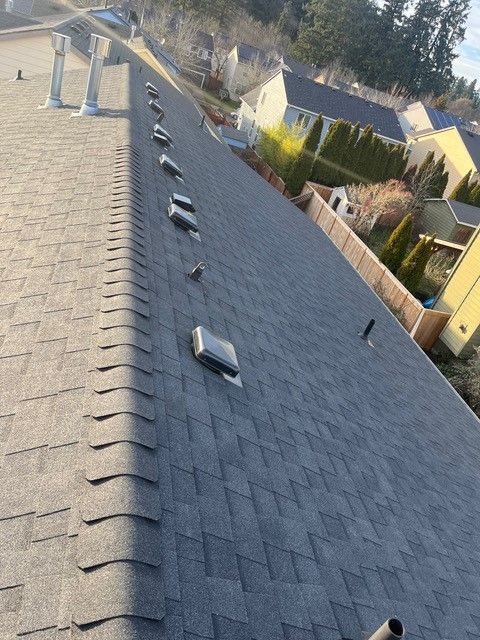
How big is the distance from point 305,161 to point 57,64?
80.8 ft

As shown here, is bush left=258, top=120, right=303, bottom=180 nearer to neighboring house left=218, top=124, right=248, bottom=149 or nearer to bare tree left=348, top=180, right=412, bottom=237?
neighboring house left=218, top=124, right=248, bottom=149

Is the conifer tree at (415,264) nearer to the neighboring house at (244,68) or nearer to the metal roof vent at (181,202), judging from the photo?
the metal roof vent at (181,202)

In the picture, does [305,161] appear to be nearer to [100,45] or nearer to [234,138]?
[234,138]

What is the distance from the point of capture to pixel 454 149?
43969mm

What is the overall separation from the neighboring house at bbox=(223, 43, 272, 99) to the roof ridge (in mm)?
69730

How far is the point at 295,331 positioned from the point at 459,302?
1651 cm

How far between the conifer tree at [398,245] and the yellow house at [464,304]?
10.3 ft

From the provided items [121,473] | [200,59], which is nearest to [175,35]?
[200,59]

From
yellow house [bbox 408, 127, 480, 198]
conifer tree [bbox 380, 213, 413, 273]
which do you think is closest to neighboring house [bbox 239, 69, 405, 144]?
yellow house [bbox 408, 127, 480, 198]

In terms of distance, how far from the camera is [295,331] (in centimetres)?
792

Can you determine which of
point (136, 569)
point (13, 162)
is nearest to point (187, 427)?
point (136, 569)

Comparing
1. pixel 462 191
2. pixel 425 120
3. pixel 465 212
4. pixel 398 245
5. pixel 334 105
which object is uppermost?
pixel 425 120

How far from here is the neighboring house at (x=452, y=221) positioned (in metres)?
33.0

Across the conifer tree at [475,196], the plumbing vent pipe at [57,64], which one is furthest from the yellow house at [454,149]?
the plumbing vent pipe at [57,64]
